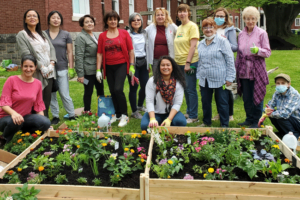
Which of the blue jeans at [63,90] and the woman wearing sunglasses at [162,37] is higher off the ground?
the woman wearing sunglasses at [162,37]

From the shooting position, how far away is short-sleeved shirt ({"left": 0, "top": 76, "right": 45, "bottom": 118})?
4.02 metres

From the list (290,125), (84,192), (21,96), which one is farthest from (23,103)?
(290,125)

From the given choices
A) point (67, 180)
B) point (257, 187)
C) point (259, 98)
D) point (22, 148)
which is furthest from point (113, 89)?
point (257, 187)

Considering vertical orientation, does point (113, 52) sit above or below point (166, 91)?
above

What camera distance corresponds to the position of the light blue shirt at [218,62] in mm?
4574

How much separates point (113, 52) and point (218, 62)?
171 cm

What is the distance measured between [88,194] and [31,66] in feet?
7.11

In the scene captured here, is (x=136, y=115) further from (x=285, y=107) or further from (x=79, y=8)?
(x=79, y=8)

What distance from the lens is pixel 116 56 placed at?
520 cm

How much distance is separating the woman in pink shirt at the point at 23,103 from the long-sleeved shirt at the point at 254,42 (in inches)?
116

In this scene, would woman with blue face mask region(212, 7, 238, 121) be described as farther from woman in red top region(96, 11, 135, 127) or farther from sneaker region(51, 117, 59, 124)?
sneaker region(51, 117, 59, 124)

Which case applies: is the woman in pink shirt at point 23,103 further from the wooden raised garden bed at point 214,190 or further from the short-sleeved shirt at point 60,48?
the wooden raised garden bed at point 214,190

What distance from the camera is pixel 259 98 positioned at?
184 inches

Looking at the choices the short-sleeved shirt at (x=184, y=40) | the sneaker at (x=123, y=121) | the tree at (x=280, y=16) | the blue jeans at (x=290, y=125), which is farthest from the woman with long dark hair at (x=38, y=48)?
the tree at (x=280, y=16)
